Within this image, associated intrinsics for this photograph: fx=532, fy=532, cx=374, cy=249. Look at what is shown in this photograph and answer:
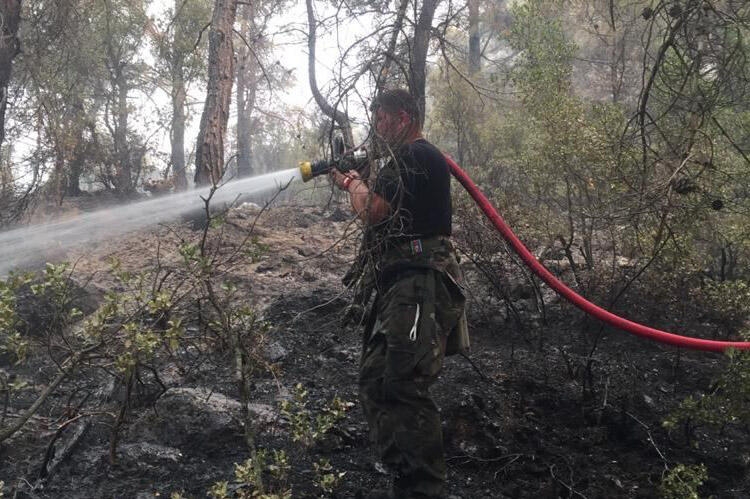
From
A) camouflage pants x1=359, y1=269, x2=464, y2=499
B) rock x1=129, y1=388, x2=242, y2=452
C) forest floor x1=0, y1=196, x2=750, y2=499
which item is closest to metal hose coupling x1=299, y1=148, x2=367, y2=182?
forest floor x1=0, y1=196, x2=750, y2=499

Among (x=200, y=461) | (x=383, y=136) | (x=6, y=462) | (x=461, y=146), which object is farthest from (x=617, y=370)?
(x=461, y=146)

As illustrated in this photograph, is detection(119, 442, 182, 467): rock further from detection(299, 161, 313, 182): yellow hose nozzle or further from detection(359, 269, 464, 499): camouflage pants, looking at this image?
detection(299, 161, 313, 182): yellow hose nozzle

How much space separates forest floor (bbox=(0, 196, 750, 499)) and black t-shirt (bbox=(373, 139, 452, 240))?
31 cm

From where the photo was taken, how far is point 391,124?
272 cm

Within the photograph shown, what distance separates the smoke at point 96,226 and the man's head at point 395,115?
2.83 meters

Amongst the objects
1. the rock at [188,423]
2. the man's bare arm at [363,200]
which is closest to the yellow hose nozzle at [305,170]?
the man's bare arm at [363,200]

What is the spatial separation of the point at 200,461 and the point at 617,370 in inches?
121

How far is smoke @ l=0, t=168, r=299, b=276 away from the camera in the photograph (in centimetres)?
620

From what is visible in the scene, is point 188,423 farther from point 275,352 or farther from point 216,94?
point 216,94

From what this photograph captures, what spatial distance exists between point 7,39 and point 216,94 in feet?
9.32

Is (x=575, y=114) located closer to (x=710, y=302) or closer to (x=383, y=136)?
(x=710, y=302)

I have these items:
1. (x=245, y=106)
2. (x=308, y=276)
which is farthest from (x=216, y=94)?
(x=245, y=106)

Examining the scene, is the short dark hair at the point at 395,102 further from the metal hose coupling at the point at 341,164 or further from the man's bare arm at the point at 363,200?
the man's bare arm at the point at 363,200

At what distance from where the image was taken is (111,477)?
2.80 meters
